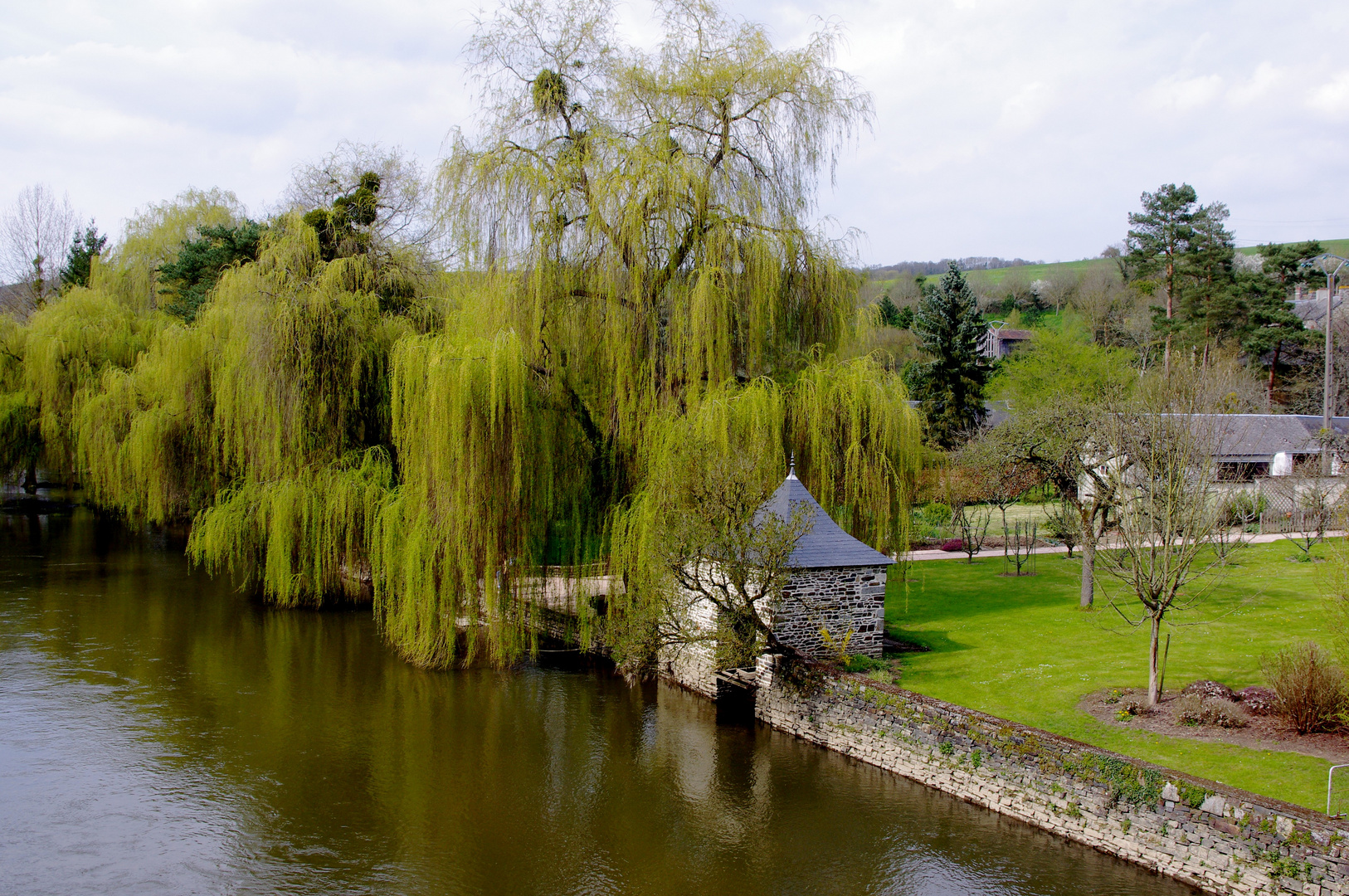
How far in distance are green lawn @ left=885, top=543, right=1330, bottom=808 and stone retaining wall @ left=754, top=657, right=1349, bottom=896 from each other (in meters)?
0.96

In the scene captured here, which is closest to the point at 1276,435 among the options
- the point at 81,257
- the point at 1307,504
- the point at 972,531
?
the point at 1307,504

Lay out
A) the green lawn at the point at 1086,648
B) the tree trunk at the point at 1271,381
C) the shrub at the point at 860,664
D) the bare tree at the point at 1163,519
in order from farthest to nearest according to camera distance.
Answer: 1. the tree trunk at the point at 1271,381
2. the shrub at the point at 860,664
3. the bare tree at the point at 1163,519
4. the green lawn at the point at 1086,648

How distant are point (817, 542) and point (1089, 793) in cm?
533

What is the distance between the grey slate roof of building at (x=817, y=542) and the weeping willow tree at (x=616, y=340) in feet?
2.05

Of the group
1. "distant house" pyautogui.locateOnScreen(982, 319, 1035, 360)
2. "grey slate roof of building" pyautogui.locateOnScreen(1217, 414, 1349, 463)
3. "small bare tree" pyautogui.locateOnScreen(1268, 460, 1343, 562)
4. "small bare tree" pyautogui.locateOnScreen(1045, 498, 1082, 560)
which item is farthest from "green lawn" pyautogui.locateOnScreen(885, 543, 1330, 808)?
"distant house" pyautogui.locateOnScreen(982, 319, 1035, 360)

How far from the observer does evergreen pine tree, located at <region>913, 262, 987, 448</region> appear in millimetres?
33219

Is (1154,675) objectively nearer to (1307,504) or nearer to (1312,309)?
(1307,504)

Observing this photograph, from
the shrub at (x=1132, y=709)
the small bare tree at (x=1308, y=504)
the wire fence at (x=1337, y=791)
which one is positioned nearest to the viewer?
the wire fence at (x=1337, y=791)

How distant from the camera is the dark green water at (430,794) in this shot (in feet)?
29.3

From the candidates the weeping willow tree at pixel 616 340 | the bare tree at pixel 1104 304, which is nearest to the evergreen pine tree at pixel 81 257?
the weeping willow tree at pixel 616 340

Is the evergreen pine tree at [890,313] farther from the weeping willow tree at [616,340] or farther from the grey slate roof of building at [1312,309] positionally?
the weeping willow tree at [616,340]

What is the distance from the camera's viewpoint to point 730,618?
41.5 feet

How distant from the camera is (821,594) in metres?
13.5

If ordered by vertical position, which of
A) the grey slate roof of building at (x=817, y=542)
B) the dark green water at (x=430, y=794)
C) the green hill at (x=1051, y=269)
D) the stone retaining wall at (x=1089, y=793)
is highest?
the green hill at (x=1051, y=269)
